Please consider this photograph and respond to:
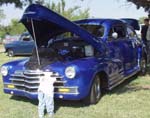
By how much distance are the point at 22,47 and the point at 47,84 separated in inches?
653

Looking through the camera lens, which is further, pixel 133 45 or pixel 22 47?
pixel 22 47

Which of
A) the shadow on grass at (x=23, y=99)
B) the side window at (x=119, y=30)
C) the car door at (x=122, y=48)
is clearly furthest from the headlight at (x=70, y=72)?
the side window at (x=119, y=30)

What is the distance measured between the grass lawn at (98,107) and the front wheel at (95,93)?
0.11 meters

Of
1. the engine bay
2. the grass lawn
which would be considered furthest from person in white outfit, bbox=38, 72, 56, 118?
the engine bay

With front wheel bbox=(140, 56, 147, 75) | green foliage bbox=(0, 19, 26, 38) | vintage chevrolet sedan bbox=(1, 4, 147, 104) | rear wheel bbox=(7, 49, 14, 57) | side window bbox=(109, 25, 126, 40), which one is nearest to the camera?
vintage chevrolet sedan bbox=(1, 4, 147, 104)

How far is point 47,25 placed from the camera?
8734 mm

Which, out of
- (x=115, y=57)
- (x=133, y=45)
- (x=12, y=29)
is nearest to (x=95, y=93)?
(x=115, y=57)

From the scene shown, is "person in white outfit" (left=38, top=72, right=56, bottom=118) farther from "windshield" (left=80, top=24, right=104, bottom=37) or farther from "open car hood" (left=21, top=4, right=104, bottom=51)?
"windshield" (left=80, top=24, right=104, bottom=37)

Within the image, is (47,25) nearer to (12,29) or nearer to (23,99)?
(23,99)

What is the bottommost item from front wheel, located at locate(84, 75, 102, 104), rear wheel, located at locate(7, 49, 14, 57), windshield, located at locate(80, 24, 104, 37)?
rear wheel, located at locate(7, 49, 14, 57)

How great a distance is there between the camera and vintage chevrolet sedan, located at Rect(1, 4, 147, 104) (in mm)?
7570

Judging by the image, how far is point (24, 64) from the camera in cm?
815

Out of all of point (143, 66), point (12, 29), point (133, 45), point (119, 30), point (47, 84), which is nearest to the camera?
point (47, 84)

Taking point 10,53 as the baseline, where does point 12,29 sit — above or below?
below
